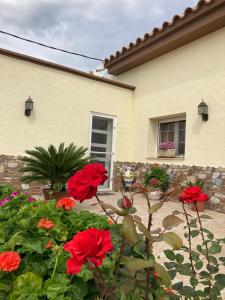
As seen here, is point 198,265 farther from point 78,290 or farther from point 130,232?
point 130,232

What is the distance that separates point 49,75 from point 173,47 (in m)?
3.15

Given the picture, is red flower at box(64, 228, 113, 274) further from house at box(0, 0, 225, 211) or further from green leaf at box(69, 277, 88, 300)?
house at box(0, 0, 225, 211)

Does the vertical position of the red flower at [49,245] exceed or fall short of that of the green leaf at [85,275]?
it exceeds it

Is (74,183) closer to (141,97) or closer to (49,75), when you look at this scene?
(49,75)

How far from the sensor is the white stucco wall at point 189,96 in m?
5.96

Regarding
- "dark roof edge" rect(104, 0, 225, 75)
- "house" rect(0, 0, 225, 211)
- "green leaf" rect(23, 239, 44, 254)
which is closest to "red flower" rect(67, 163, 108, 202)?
"green leaf" rect(23, 239, 44, 254)

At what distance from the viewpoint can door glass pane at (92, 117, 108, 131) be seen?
7.72 metres

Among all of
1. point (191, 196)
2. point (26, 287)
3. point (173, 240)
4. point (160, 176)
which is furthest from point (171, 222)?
point (160, 176)

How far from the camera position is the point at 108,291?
3.13ft

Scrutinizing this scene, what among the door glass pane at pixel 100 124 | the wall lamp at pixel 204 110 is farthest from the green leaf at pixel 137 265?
the door glass pane at pixel 100 124

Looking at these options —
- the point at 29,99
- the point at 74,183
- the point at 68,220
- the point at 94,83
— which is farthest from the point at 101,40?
the point at 74,183

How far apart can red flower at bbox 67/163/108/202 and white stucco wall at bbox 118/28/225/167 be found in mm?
5381

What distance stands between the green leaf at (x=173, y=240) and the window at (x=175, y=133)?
20.4ft

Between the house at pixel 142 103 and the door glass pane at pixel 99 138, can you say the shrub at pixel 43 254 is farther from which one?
the door glass pane at pixel 99 138
